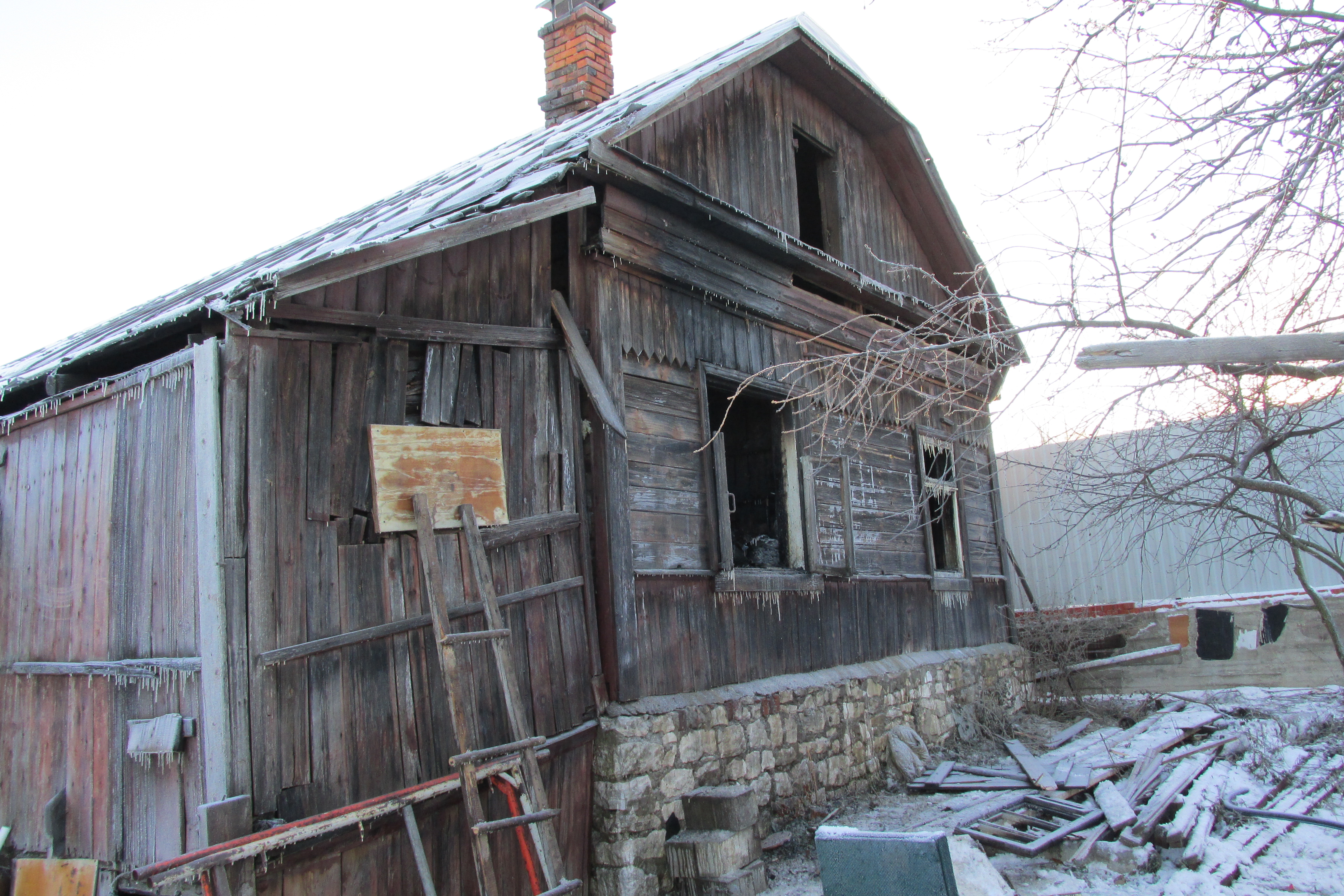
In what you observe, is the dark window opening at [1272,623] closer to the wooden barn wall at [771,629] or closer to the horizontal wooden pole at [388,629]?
the wooden barn wall at [771,629]

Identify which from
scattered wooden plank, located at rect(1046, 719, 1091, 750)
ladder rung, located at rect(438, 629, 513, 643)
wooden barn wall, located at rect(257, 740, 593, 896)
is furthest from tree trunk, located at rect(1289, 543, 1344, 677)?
ladder rung, located at rect(438, 629, 513, 643)

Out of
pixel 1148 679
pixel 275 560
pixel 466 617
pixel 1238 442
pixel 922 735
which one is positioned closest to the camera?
pixel 275 560

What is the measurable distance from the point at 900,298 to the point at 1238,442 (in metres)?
3.76

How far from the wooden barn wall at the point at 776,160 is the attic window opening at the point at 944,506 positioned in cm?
176

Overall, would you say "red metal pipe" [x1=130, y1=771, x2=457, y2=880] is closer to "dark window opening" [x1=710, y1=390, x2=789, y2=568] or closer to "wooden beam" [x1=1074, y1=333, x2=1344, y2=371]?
"wooden beam" [x1=1074, y1=333, x2=1344, y2=371]

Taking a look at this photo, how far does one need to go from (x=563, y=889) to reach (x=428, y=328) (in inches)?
112

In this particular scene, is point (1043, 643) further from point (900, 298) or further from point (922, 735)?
point (900, 298)

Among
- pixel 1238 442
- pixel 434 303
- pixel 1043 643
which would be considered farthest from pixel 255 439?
pixel 1043 643

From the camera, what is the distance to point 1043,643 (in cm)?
1160

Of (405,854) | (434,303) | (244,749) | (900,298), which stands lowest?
(405,854)

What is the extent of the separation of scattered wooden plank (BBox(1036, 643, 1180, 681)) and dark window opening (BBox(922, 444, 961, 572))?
2.30 meters

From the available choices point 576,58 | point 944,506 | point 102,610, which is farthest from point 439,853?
point 576,58

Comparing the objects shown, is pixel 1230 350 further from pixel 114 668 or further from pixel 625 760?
pixel 114 668

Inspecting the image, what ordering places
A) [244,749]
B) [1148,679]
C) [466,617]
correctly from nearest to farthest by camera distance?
[244,749]
[466,617]
[1148,679]
